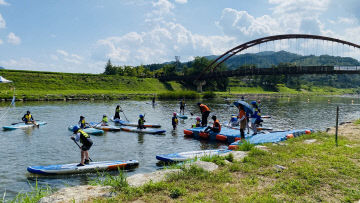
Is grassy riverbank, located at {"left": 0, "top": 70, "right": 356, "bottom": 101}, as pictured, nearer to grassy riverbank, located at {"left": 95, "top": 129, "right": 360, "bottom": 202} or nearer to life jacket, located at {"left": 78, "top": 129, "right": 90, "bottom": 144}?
life jacket, located at {"left": 78, "top": 129, "right": 90, "bottom": 144}

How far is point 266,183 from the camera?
7461 mm

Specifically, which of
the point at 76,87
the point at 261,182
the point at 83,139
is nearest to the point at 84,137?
the point at 83,139

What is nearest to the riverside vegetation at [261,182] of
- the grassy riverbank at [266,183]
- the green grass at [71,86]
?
the grassy riverbank at [266,183]

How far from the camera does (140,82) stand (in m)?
96.8

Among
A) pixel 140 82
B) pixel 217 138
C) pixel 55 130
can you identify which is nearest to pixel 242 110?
pixel 217 138

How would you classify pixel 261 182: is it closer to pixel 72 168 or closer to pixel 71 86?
pixel 72 168

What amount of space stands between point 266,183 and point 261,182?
0.47 feet

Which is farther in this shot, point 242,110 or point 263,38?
point 263,38

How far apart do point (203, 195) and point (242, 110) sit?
922 centimetres

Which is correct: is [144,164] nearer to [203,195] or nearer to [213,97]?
[203,195]

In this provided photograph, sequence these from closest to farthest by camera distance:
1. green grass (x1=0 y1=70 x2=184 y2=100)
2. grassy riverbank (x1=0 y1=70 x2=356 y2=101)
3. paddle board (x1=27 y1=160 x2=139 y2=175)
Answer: paddle board (x1=27 y1=160 x2=139 y2=175), grassy riverbank (x1=0 y1=70 x2=356 y2=101), green grass (x1=0 y1=70 x2=184 y2=100)

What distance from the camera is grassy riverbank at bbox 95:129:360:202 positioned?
6.46 metres

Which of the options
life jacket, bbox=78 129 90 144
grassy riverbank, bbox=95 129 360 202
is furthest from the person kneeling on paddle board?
grassy riverbank, bbox=95 129 360 202

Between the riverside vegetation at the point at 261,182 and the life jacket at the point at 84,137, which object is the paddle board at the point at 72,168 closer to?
the life jacket at the point at 84,137
